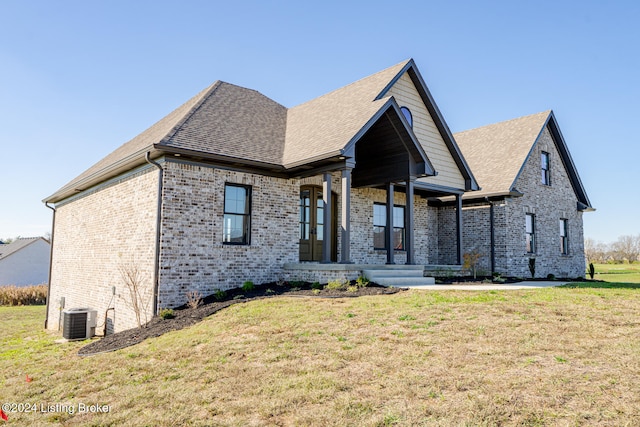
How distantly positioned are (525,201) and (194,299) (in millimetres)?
14628

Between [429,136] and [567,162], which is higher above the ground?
[567,162]

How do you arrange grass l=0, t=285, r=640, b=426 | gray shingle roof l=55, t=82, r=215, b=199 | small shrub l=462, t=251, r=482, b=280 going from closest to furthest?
grass l=0, t=285, r=640, b=426 < gray shingle roof l=55, t=82, r=215, b=199 < small shrub l=462, t=251, r=482, b=280

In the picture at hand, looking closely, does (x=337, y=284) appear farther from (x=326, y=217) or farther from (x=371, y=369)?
(x=371, y=369)

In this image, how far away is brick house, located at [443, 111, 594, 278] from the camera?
62.7 ft

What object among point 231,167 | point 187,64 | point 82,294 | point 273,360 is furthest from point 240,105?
point 273,360

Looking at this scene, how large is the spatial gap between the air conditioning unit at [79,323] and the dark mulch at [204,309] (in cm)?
217

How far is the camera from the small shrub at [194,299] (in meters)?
11.1

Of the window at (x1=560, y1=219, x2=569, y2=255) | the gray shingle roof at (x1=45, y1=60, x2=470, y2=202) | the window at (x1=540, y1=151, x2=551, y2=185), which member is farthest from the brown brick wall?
the window at (x1=560, y1=219, x2=569, y2=255)

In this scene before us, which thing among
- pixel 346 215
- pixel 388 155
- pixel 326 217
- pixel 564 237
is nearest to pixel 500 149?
pixel 564 237

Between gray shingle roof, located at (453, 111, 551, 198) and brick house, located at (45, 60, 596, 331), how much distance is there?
1.69m

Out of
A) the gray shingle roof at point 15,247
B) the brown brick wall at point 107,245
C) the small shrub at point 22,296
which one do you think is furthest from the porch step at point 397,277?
the gray shingle roof at point 15,247

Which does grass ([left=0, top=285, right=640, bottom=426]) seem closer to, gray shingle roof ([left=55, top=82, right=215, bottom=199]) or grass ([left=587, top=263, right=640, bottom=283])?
gray shingle roof ([left=55, top=82, right=215, bottom=199])

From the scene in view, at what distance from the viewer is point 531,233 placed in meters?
20.3

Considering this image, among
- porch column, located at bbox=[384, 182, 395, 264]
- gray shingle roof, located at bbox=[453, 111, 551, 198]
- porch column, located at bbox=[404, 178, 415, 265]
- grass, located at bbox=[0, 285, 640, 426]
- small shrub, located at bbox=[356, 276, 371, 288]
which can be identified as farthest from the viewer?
gray shingle roof, located at bbox=[453, 111, 551, 198]
